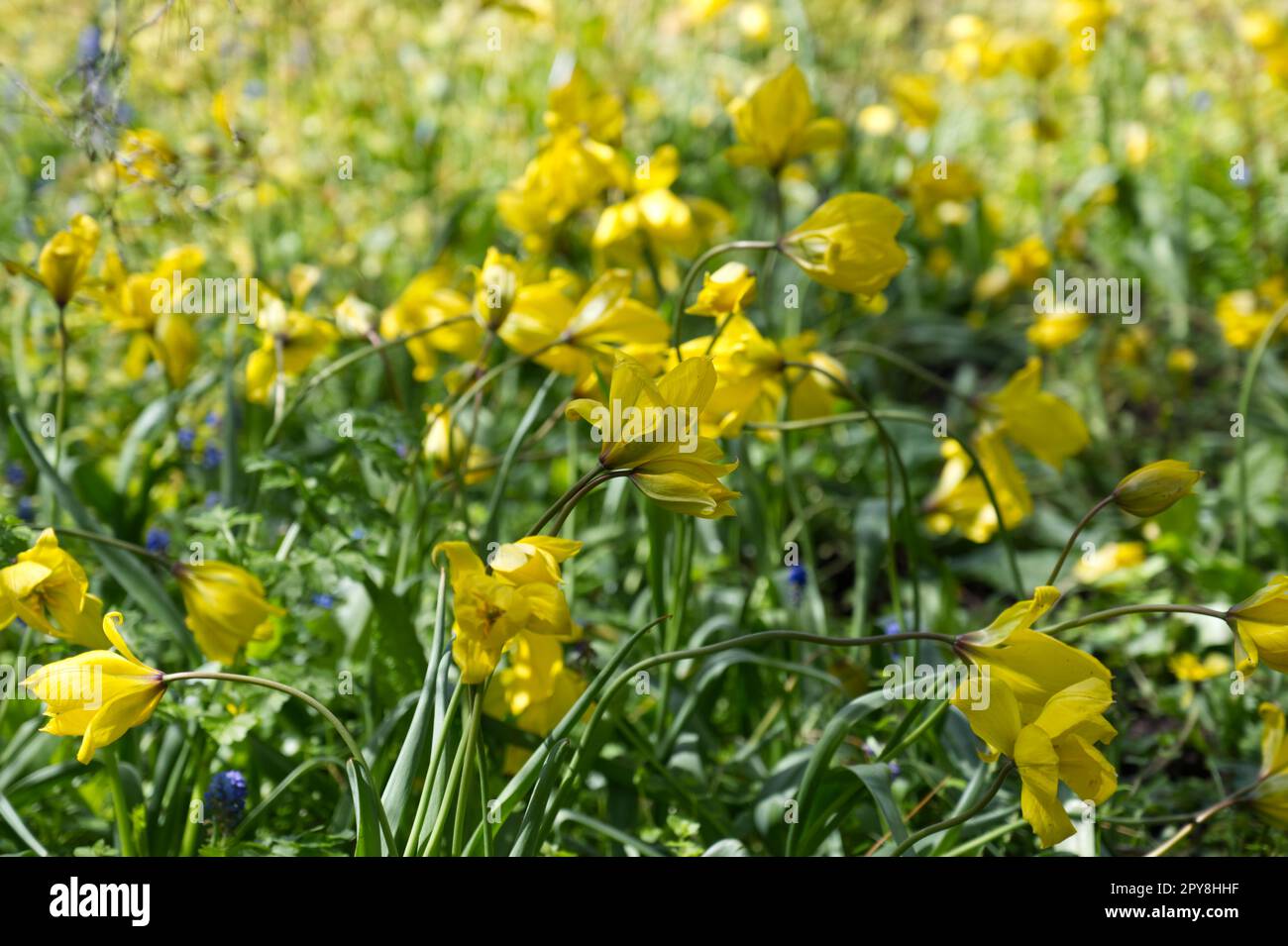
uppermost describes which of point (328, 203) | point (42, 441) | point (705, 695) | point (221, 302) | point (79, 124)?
point (328, 203)

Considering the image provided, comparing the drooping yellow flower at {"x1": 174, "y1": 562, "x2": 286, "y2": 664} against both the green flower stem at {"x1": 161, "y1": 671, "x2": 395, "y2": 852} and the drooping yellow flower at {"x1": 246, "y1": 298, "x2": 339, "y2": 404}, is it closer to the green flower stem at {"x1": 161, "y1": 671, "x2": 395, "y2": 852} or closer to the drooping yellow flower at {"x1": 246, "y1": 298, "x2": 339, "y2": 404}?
the green flower stem at {"x1": 161, "y1": 671, "x2": 395, "y2": 852}

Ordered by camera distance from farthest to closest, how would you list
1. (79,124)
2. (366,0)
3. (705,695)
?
(366,0) → (79,124) → (705,695)

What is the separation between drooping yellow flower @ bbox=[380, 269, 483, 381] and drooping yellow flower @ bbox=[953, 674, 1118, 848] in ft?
3.31

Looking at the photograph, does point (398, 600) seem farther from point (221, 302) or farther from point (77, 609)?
point (221, 302)

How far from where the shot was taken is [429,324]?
6.07 feet

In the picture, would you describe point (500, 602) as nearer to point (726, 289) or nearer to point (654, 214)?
point (726, 289)

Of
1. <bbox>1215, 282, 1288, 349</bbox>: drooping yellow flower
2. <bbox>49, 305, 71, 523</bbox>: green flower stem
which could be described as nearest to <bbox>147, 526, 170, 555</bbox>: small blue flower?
<bbox>49, 305, 71, 523</bbox>: green flower stem

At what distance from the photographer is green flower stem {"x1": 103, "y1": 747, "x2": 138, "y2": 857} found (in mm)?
1349

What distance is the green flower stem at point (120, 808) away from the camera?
1349 millimetres

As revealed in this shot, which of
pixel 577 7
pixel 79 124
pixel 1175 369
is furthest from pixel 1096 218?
pixel 79 124

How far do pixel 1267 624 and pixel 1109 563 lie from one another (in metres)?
1.17

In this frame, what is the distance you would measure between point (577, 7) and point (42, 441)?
2.65m

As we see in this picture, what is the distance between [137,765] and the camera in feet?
4.99
